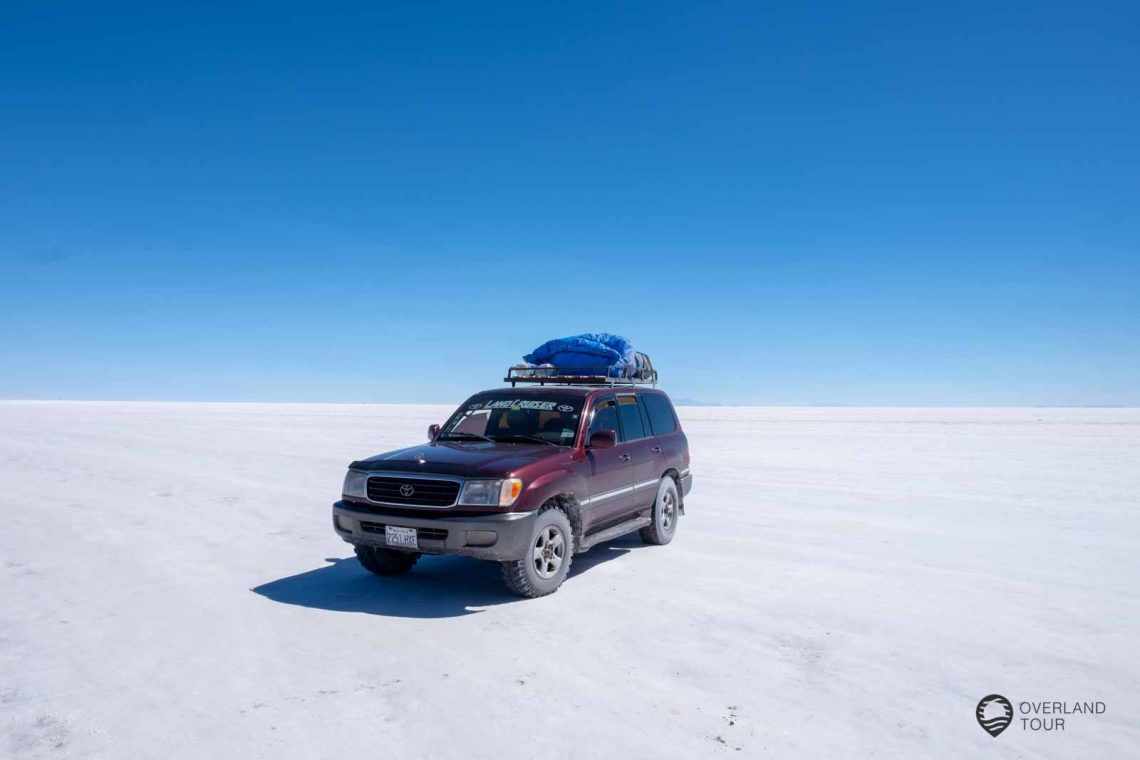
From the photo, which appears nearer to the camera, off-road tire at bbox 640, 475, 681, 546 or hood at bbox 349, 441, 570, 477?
hood at bbox 349, 441, 570, 477

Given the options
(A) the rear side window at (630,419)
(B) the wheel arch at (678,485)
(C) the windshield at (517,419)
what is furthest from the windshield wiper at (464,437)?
(B) the wheel arch at (678,485)

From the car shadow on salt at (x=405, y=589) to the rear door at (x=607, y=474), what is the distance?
0.64 meters

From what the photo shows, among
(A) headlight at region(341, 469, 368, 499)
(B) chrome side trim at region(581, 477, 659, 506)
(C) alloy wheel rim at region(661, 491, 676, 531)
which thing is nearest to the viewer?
(A) headlight at region(341, 469, 368, 499)

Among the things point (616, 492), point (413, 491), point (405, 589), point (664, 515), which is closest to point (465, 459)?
point (413, 491)

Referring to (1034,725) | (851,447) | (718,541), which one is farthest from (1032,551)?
(851,447)

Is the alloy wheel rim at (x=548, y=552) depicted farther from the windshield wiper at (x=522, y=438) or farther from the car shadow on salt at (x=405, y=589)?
the windshield wiper at (x=522, y=438)

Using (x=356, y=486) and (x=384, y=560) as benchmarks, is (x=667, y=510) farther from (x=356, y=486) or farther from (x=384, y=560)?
(x=356, y=486)

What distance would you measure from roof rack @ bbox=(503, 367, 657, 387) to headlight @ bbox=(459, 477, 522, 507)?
8.46ft

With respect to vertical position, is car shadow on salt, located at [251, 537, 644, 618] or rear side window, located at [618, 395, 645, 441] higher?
rear side window, located at [618, 395, 645, 441]

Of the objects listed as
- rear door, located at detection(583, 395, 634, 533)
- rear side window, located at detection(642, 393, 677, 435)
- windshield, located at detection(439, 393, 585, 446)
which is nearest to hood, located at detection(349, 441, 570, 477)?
windshield, located at detection(439, 393, 585, 446)

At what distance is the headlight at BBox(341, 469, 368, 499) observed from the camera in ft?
21.3

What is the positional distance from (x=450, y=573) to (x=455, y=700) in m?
3.18

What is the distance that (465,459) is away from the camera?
6.43 meters

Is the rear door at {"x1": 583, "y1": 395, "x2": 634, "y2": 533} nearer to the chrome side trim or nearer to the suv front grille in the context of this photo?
the chrome side trim
